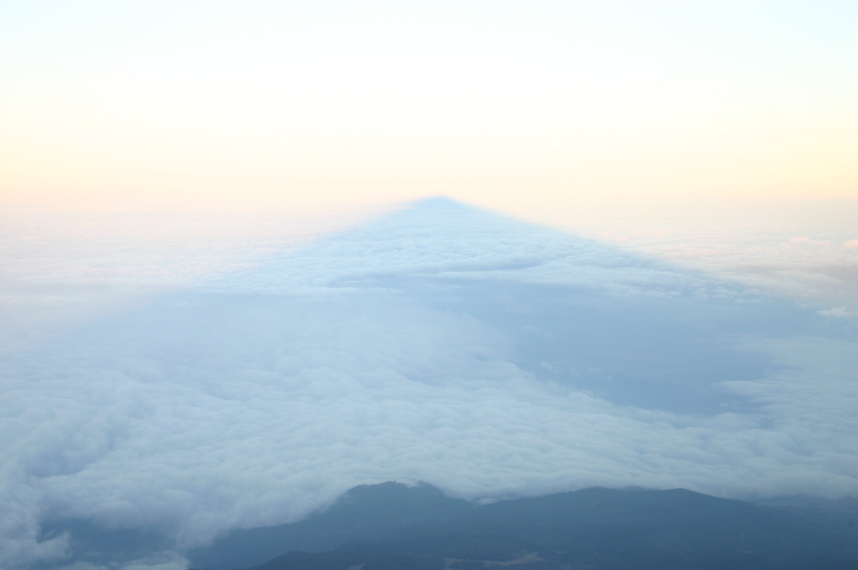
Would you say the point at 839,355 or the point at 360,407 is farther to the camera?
the point at 839,355

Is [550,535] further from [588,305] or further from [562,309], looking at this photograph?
[588,305]

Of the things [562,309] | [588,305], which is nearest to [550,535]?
[562,309]

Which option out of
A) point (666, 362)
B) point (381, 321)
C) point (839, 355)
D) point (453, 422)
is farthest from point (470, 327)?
point (839, 355)

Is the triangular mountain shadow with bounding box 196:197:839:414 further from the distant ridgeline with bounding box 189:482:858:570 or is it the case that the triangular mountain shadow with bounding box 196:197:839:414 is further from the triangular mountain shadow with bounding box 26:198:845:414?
the distant ridgeline with bounding box 189:482:858:570

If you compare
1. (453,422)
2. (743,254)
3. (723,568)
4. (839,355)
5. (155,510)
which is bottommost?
(723,568)

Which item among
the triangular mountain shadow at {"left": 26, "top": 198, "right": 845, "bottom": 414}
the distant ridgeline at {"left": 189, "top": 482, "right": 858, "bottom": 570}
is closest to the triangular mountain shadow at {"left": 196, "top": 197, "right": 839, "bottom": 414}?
the triangular mountain shadow at {"left": 26, "top": 198, "right": 845, "bottom": 414}

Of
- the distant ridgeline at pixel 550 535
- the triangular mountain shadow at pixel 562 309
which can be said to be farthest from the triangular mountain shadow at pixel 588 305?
the distant ridgeline at pixel 550 535

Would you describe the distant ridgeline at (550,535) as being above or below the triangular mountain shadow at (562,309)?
below

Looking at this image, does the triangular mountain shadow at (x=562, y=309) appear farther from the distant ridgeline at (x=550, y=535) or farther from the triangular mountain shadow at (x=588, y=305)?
the distant ridgeline at (x=550, y=535)

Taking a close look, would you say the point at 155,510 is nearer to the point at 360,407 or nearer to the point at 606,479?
the point at 360,407
